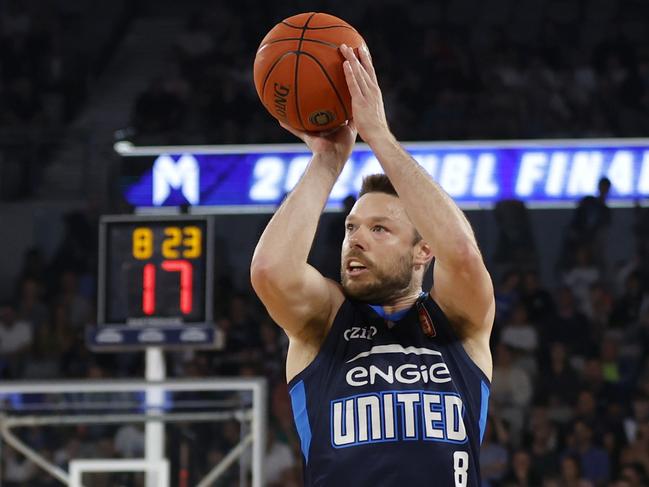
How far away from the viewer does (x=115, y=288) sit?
806 centimetres

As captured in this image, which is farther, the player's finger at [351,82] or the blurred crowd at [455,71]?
the blurred crowd at [455,71]

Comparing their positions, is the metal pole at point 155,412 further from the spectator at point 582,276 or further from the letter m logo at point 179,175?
the spectator at point 582,276

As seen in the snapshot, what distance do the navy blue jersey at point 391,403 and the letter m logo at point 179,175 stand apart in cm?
878

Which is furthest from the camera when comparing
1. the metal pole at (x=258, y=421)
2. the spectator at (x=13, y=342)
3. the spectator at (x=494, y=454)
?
the spectator at (x=13, y=342)

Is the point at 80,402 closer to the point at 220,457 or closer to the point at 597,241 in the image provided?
the point at 220,457

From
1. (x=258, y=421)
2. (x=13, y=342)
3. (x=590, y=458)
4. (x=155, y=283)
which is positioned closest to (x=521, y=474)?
(x=590, y=458)

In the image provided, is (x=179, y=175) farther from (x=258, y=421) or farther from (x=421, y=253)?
(x=421, y=253)

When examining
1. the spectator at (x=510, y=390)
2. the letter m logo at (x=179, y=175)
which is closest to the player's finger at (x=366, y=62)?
the spectator at (x=510, y=390)

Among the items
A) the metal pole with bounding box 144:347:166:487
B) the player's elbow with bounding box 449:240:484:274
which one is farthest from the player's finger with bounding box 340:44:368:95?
the metal pole with bounding box 144:347:166:487

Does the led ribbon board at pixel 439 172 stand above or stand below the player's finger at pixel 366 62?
above

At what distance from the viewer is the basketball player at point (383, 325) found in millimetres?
3365

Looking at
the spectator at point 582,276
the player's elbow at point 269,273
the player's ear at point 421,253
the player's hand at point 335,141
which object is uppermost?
the spectator at point 582,276

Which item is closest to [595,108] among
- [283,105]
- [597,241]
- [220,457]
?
[597,241]

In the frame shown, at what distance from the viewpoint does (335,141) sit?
3799 millimetres
